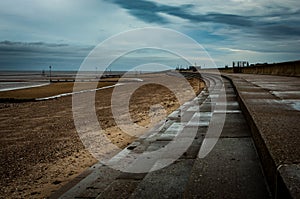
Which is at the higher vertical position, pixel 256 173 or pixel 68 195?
pixel 256 173

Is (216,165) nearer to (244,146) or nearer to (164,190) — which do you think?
(164,190)

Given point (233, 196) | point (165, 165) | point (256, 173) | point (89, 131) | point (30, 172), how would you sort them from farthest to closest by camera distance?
point (89, 131) < point (30, 172) < point (165, 165) < point (256, 173) < point (233, 196)

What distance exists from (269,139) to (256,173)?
0.39 m

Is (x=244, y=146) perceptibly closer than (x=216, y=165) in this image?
No

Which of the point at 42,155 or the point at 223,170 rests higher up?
the point at 223,170

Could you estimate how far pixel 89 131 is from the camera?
820 cm

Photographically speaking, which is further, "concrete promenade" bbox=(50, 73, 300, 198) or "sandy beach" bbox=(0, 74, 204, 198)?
"sandy beach" bbox=(0, 74, 204, 198)

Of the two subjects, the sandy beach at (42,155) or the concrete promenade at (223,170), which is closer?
the concrete promenade at (223,170)

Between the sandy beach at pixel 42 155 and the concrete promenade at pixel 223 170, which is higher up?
the concrete promenade at pixel 223 170

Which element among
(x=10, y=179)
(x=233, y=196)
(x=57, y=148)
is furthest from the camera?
(x=57, y=148)

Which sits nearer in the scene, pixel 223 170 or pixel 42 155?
pixel 223 170

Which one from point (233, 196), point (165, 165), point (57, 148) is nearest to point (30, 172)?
point (57, 148)

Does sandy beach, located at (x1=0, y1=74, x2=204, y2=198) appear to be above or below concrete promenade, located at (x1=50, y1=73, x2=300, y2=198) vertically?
below

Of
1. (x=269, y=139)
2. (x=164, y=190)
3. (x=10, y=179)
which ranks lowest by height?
(x=10, y=179)
